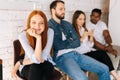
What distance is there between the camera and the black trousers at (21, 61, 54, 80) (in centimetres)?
184

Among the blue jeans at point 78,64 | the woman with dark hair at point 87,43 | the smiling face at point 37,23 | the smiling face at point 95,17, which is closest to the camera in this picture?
the smiling face at point 37,23

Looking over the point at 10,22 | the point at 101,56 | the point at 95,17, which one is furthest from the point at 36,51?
the point at 95,17

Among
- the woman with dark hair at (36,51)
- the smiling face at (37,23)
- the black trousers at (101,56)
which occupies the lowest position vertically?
the black trousers at (101,56)

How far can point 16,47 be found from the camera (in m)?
2.10

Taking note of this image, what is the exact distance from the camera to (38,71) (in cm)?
187

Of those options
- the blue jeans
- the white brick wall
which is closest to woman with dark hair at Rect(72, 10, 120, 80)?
the blue jeans

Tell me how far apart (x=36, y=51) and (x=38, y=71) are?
0.62 ft

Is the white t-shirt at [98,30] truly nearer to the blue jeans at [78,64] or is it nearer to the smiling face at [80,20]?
the smiling face at [80,20]

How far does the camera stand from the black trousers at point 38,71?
1842mm

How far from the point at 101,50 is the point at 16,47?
4.20ft

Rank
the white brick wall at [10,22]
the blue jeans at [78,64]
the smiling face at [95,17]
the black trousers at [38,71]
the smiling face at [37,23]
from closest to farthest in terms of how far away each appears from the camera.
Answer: the black trousers at [38,71]
the smiling face at [37,23]
the white brick wall at [10,22]
the blue jeans at [78,64]
the smiling face at [95,17]

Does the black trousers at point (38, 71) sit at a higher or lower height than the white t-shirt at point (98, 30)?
lower

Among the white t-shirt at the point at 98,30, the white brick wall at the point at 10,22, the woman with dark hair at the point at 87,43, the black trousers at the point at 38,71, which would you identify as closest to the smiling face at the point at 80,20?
the woman with dark hair at the point at 87,43

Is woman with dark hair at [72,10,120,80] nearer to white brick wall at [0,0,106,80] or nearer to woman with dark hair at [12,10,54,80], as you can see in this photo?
white brick wall at [0,0,106,80]
